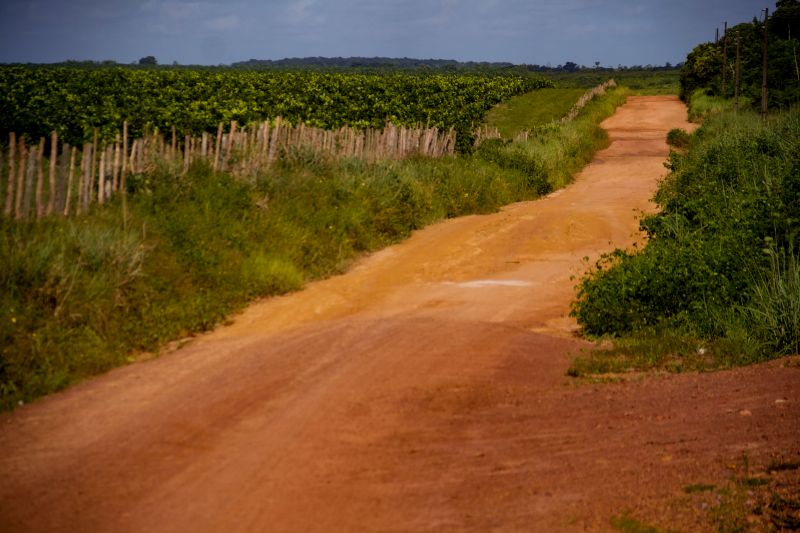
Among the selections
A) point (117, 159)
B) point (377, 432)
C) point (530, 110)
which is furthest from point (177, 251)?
point (530, 110)

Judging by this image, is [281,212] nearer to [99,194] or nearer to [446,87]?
[99,194]

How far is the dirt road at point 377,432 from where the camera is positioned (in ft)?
20.1

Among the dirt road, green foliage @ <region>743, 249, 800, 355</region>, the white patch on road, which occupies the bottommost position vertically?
the dirt road

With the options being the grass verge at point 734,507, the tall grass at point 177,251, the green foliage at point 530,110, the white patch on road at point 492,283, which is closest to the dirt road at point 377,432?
the grass verge at point 734,507

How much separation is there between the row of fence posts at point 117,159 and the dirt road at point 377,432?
2937 mm

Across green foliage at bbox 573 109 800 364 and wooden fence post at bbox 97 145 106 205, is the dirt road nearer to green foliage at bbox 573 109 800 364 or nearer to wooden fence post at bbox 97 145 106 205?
green foliage at bbox 573 109 800 364

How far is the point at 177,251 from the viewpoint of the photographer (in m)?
12.1

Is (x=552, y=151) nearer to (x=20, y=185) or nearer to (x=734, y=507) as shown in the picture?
(x=20, y=185)

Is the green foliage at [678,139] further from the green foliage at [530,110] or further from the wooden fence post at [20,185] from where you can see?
the wooden fence post at [20,185]

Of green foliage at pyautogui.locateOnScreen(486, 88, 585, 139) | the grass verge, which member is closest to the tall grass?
the grass verge

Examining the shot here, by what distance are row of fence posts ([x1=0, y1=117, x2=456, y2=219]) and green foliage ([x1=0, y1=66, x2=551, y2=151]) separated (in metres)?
3.50

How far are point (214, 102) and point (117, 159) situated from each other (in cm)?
1944

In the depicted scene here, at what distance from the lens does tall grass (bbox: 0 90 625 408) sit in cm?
955

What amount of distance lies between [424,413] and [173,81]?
4762 centimetres
